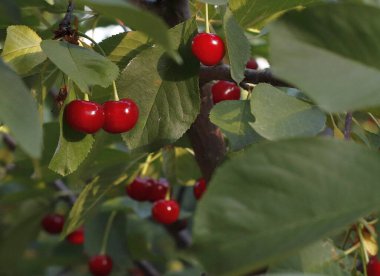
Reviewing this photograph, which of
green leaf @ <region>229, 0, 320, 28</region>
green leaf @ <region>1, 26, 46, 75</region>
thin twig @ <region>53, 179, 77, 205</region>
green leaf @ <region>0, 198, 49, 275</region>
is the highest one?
green leaf @ <region>1, 26, 46, 75</region>

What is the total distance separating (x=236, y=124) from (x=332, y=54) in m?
0.41

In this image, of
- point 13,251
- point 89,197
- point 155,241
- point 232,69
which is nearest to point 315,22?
point 232,69

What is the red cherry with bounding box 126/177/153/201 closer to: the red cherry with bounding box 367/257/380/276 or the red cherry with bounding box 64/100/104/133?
the red cherry with bounding box 64/100/104/133

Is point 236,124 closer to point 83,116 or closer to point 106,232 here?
point 83,116

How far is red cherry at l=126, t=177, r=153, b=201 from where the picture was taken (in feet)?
5.65

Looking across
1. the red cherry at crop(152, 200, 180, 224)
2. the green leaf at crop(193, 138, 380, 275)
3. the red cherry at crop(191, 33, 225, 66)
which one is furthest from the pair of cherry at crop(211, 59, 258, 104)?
the green leaf at crop(193, 138, 380, 275)

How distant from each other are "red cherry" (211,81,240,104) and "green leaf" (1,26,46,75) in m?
0.43

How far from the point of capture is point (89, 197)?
1524 mm

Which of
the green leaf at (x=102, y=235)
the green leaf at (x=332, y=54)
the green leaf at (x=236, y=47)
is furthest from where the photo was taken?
the green leaf at (x=102, y=235)

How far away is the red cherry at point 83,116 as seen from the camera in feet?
3.37

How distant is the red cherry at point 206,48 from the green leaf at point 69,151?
206 millimetres

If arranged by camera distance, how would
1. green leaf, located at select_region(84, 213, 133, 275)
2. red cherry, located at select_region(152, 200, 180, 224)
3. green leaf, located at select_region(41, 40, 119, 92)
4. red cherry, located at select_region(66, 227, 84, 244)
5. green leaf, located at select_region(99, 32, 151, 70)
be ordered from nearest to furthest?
green leaf, located at select_region(41, 40, 119, 92)
green leaf, located at select_region(99, 32, 151, 70)
red cherry, located at select_region(152, 200, 180, 224)
green leaf, located at select_region(84, 213, 133, 275)
red cherry, located at select_region(66, 227, 84, 244)

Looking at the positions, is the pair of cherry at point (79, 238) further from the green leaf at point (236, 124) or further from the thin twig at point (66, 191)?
the green leaf at point (236, 124)

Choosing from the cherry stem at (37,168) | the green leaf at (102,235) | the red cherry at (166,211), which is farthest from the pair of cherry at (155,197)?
the green leaf at (102,235)
